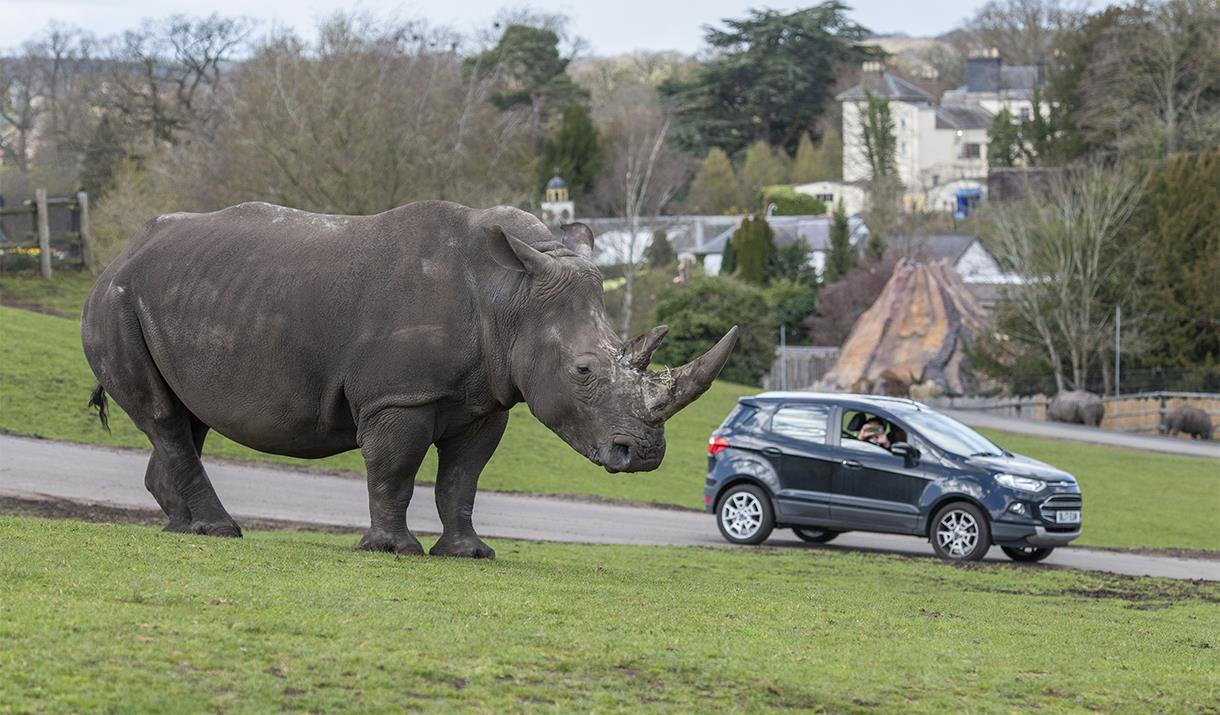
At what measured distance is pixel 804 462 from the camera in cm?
2181

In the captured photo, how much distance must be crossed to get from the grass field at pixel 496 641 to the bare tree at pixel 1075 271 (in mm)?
48290

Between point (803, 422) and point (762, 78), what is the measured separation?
116991 mm

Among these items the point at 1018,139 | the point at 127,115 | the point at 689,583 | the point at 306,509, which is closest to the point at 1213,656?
the point at 689,583

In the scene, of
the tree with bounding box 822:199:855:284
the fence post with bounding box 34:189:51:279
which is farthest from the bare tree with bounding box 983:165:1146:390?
the fence post with bounding box 34:189:51:279

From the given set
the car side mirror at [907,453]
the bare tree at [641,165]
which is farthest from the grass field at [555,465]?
the bare tree at [641,165]

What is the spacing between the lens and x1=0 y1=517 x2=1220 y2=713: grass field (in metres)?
7.97

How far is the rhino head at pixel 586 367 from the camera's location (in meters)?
12.6

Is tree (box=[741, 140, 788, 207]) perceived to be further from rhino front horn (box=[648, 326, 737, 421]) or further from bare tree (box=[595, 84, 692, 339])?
rhino front horn (box=[648, 326, 737, 421])

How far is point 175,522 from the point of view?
1465 cm

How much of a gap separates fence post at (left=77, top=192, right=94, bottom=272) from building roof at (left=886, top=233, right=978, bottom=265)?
153ft

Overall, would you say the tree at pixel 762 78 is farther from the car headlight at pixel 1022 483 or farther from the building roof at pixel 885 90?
the car headlight at pixel 1022 483

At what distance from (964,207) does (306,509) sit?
106 m

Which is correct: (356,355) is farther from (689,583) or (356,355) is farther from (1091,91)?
(1091,91)

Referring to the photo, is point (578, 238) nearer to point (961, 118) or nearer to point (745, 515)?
point (745, 515)
